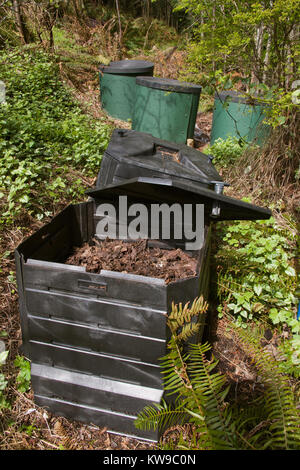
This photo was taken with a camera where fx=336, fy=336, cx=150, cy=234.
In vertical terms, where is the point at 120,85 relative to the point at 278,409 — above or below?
above

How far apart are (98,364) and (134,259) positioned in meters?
0.80

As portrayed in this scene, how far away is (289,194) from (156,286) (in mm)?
2912

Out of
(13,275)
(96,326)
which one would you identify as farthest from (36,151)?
(96,326)

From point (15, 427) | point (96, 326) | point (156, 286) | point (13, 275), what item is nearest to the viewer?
point (156, 286)

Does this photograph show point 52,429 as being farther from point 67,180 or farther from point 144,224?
point 67,180

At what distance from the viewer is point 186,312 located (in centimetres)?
166

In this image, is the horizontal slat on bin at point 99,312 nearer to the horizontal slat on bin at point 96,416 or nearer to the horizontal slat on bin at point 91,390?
the horizontal slat on bin at point 91,390

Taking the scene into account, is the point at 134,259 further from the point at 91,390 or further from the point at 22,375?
the point at 22,375

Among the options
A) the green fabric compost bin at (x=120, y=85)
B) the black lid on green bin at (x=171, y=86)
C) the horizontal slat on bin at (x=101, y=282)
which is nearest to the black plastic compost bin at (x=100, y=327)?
the horizontal slat on bin at (x=101, y=282)

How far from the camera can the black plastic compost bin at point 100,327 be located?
5.51ft

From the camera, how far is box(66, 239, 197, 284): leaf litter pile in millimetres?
2273

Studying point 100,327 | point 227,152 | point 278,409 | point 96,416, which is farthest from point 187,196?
point 227,152

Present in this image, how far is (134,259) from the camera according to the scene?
242 cm
